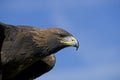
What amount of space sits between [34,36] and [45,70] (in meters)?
1.96

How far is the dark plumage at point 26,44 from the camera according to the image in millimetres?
14477

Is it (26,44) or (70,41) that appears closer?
(26,44)

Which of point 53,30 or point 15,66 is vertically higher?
point 53,30

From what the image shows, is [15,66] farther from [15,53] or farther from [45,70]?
[45,70]

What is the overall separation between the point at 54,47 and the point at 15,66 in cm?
126

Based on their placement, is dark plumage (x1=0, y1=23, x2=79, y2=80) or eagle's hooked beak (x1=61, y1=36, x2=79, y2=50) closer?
dark plumage (x1=0, y1=23, x2=79, y2=80)

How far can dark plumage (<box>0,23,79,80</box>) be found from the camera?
47.5 ft

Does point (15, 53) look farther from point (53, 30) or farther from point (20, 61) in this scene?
point (53, 30)

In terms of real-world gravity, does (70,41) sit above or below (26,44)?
above

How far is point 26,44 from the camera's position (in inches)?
576

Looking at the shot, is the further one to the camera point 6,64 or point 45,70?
point 45,70

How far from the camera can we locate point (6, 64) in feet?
47.4

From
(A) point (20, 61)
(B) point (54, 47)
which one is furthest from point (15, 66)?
(B) point (54, 47)

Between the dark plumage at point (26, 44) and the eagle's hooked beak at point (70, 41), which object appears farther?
the eagle's hooked beak at point (70, 41)
